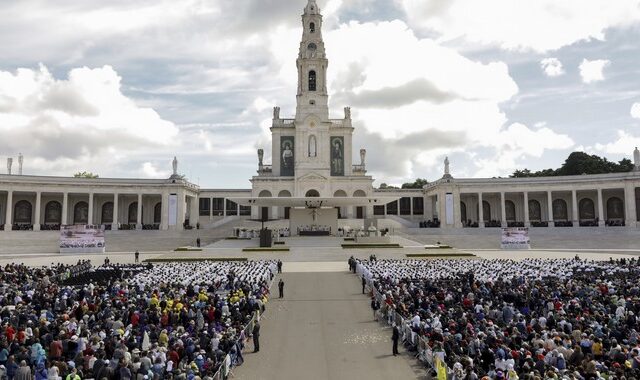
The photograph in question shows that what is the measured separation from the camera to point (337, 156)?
85750 millimetres

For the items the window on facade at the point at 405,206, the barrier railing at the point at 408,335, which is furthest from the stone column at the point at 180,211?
the barrier railing at the point at 408,335

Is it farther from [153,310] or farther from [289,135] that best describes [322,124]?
[153,310]

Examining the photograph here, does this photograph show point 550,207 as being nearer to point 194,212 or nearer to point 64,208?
point 194,212

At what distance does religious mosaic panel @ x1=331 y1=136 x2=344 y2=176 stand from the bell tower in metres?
4.38

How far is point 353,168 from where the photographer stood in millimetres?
89938

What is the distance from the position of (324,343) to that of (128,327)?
6.88m

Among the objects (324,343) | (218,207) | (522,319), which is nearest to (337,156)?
(218,207)

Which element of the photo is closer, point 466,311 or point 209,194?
point 466,311

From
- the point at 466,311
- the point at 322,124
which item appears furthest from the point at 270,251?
the point at 322,124

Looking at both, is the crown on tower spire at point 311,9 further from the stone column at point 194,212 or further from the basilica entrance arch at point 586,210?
the basilica entrance arch at point 586,210

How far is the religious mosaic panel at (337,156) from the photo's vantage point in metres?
85.2

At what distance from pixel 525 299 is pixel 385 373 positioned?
29.7ft

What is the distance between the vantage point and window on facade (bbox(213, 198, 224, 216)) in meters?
87.8

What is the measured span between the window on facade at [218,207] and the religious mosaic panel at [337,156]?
20.8 meters
